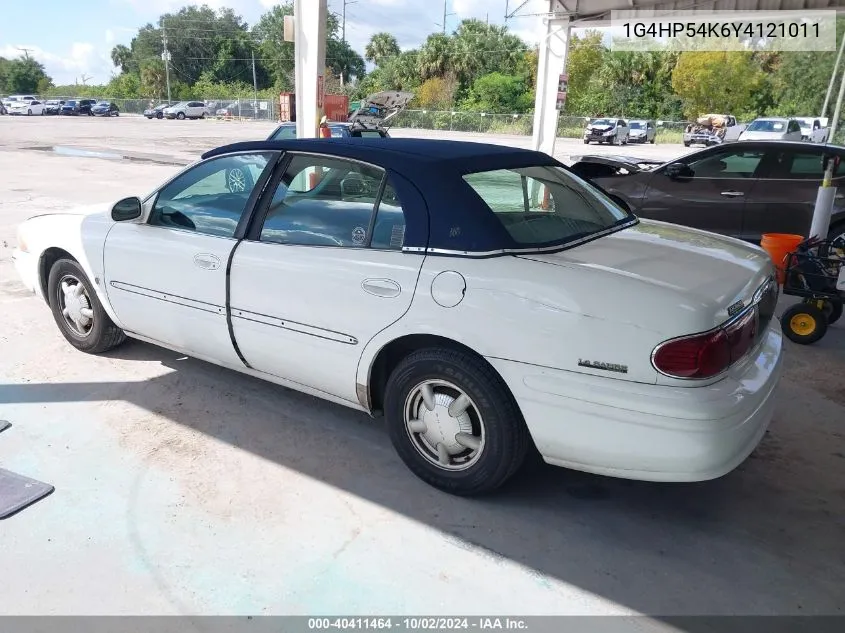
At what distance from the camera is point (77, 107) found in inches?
2237

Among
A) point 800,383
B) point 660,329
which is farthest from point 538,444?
point 800,383

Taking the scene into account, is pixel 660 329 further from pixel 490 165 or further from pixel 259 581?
pixel 259 581

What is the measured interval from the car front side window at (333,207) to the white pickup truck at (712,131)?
120 feet

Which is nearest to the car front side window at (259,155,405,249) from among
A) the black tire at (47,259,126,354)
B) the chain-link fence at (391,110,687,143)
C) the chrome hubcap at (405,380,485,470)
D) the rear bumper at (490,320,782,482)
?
the chrome hubcap at (405,380,485,470)

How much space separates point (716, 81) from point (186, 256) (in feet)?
185

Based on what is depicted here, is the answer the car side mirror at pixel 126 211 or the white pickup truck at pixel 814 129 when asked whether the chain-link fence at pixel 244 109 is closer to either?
the white pickup truck at pixel 814 129

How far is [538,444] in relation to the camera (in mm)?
2807

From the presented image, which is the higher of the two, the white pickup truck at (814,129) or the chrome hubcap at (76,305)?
the white pickup truck at (814,129)

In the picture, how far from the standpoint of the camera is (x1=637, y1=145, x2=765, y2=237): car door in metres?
8.12

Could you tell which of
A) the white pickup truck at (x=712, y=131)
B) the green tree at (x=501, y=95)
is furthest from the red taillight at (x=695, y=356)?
the green tree at (x=501, y=95)

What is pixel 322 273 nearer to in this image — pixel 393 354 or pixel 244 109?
pixel 393 354

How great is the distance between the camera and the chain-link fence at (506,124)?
46312mm

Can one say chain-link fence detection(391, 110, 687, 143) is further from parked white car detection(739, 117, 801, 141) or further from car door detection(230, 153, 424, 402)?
car door detection(230, 153, 424, 402)

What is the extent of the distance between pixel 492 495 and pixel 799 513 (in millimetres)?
1412
